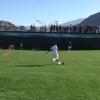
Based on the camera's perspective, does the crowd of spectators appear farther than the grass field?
Yes

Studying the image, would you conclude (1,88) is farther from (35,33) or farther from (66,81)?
(35,33)

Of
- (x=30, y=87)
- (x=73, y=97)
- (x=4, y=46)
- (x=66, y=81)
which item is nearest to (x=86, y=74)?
(x=66, y=81)

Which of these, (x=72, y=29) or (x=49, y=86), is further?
(x=72, y=29)

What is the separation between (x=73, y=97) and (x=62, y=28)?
61.5 meters

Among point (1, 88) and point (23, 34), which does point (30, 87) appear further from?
point (23, 34)

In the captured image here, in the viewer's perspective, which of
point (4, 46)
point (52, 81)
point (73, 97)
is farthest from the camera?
point (4, 46)

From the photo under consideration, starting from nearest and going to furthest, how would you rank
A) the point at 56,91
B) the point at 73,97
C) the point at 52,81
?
1. the point at 73,97
2. the point at 56,91
3. the point at 52,81

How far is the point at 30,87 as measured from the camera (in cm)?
1830

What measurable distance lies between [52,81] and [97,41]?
54887 millimetres

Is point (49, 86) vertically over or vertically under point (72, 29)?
over

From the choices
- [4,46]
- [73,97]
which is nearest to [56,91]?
[73,97]

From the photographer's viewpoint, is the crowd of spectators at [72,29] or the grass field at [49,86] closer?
the grass field at [49,86]

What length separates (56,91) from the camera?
1733 cm

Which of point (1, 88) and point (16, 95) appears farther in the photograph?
point (1, 88)
